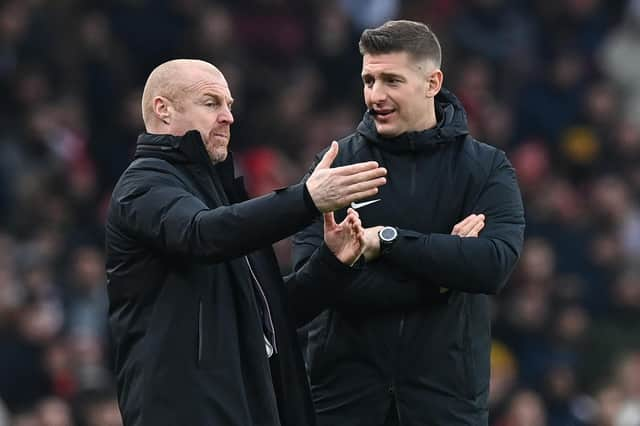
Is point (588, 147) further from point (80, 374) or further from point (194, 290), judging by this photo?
point (194, 290)

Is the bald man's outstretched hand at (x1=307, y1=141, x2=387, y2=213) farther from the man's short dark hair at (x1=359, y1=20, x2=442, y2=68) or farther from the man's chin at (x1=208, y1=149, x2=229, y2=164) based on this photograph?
the man's short dark hair at (x1=359, y1=20, x2=442, y2=68)

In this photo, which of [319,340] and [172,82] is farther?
[319,340]

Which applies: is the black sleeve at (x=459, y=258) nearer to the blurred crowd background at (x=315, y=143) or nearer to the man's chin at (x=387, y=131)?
the man's chin at (x=387, y=131)

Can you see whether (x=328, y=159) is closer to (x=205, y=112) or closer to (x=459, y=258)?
(x=205, y=112)

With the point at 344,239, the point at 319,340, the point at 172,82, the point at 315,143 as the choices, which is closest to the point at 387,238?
the point at 344,239

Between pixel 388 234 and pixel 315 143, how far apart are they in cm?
661

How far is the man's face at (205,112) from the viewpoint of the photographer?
539cm

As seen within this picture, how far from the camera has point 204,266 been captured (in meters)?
5.24

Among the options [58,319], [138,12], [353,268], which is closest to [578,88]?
[138,12]

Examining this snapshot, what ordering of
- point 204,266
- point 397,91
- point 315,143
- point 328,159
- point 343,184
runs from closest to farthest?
1. point 343,184
2. point 328,159
3. point 204,266
4. point 397,91
5. point 315,143

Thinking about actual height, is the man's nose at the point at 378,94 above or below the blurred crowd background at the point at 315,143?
above

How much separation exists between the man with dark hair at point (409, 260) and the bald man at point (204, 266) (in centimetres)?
21

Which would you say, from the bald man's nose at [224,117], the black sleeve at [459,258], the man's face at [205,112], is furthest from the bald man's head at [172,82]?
the black sleeve at [459,258]

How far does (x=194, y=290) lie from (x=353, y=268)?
0.64m
